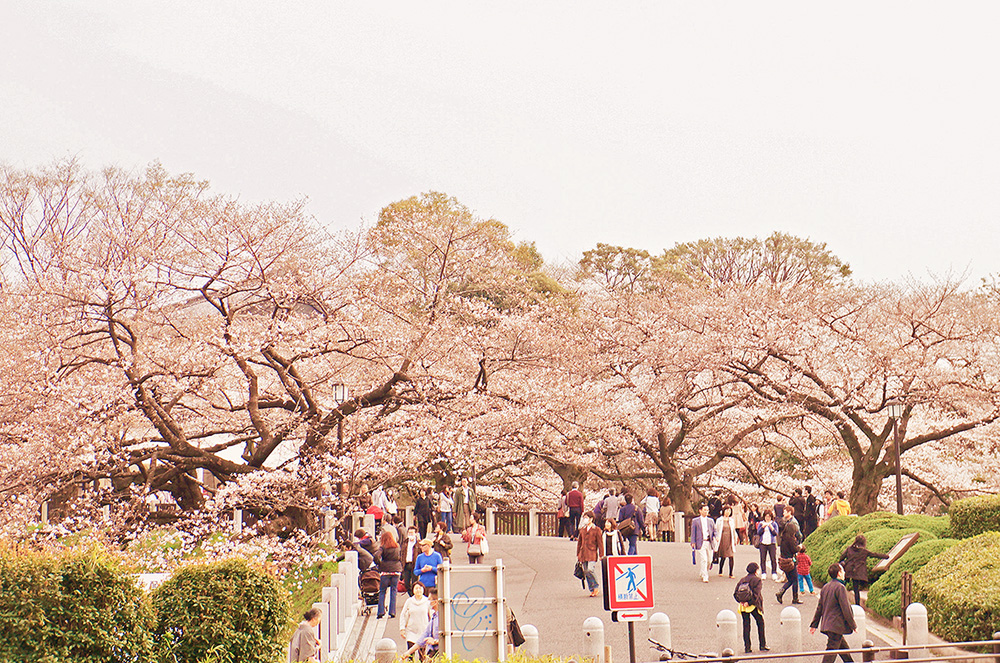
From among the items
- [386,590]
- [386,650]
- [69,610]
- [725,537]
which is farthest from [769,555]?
[69,610]

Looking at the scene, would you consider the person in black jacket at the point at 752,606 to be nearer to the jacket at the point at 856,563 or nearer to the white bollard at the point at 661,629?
the white bollard at the point at 661,629

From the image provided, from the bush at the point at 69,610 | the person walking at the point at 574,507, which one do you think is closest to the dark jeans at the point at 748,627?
the bush at the point at 69,610

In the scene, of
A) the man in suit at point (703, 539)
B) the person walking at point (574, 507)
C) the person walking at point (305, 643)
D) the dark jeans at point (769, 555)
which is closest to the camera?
the person walking at point (305, 643)

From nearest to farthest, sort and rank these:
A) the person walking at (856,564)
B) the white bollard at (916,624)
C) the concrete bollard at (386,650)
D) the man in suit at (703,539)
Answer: the concrete bollard at (386,650) → the white bollard at (916,624) → the person walking at (856,564) → the man in suit at (703,539)

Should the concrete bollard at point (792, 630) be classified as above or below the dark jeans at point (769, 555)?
below

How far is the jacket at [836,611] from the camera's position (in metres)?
11.6

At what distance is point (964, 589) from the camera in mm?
12039

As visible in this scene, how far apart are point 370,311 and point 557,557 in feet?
25.0

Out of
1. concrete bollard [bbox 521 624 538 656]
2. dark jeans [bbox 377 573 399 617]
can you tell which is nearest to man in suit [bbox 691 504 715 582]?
dark jeans [bbox 377 573 399 617]

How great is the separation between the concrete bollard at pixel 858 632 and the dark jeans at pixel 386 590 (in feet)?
24.4

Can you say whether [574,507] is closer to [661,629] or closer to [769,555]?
[769,555]

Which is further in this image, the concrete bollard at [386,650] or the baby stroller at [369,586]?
the baby stroller at [369,586]

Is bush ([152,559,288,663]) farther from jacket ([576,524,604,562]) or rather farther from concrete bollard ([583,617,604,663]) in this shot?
jacket ([576,524,604,562])

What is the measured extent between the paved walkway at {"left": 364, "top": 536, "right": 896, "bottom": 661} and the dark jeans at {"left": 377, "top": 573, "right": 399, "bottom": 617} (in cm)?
54
